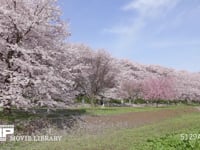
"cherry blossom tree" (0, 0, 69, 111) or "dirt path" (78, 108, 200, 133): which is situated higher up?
"cherry blossom tree" (0, 0, 69, 111)

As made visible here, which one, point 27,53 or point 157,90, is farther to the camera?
point 157,90

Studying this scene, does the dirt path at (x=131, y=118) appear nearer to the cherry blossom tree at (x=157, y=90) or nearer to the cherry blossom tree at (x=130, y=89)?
the cherry blossom tree at (x=157, y=90)

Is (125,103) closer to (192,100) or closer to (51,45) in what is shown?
(192,100)

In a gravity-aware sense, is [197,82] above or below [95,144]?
above

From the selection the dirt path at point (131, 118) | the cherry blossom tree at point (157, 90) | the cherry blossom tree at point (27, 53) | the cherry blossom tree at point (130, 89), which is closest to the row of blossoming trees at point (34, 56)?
the cherry blossom tree at point (27, 53)

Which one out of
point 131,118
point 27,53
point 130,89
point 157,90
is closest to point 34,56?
point 27,53

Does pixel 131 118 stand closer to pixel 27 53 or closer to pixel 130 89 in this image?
pixel 27 53

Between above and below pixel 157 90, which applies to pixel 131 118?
below

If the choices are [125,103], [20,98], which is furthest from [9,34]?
[125,103]

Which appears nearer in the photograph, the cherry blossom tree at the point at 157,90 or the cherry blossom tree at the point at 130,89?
the cherry blossom tree at the point at 157,90

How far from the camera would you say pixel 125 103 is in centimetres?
7056

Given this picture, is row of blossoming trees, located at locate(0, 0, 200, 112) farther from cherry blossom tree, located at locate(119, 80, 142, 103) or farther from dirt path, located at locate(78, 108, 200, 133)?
cherry blossom tree, located at locate(119, 80, 142, 103)

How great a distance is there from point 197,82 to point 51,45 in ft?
254

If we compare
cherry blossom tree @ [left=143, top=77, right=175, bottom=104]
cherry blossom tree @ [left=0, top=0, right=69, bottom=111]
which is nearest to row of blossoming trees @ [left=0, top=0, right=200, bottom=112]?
cherry blossom tree @ [left=0, top=0, right=69, bottom=111]
